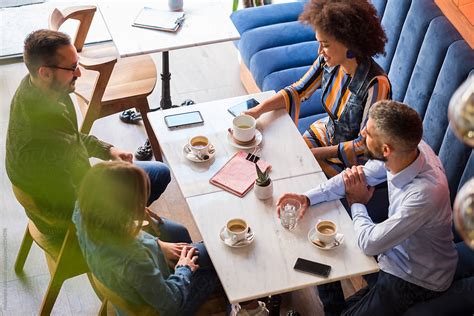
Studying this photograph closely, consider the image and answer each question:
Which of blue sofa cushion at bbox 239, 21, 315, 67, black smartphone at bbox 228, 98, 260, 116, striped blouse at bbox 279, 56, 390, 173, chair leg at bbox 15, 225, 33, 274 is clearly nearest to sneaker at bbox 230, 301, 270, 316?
striped blouse at bbox 279, 56, 390, 173

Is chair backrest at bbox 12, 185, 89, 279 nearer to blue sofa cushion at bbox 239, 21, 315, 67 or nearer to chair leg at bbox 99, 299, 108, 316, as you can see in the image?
chair leg at bbox 99, 299, 108, 316

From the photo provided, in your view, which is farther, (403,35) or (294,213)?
(403,35)

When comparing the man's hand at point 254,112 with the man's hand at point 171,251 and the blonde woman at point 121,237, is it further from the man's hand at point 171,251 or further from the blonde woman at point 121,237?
the blonde woman at point 121,237

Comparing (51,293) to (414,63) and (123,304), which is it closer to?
(123,304)

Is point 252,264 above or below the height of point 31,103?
below

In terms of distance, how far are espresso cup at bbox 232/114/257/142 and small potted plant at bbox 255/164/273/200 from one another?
270mm

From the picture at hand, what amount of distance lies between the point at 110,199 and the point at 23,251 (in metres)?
1.30

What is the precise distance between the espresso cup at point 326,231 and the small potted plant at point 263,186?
0.25m

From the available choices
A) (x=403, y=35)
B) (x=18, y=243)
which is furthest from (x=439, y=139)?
(x=18, y=243)

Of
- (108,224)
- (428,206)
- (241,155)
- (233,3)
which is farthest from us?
(233,3)

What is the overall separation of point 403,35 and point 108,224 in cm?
192

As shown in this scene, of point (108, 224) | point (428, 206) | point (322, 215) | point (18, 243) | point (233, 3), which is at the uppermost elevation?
point (108, 224)

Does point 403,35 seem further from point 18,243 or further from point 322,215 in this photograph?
point 18,243

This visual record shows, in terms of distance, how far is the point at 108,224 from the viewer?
2252 mm
